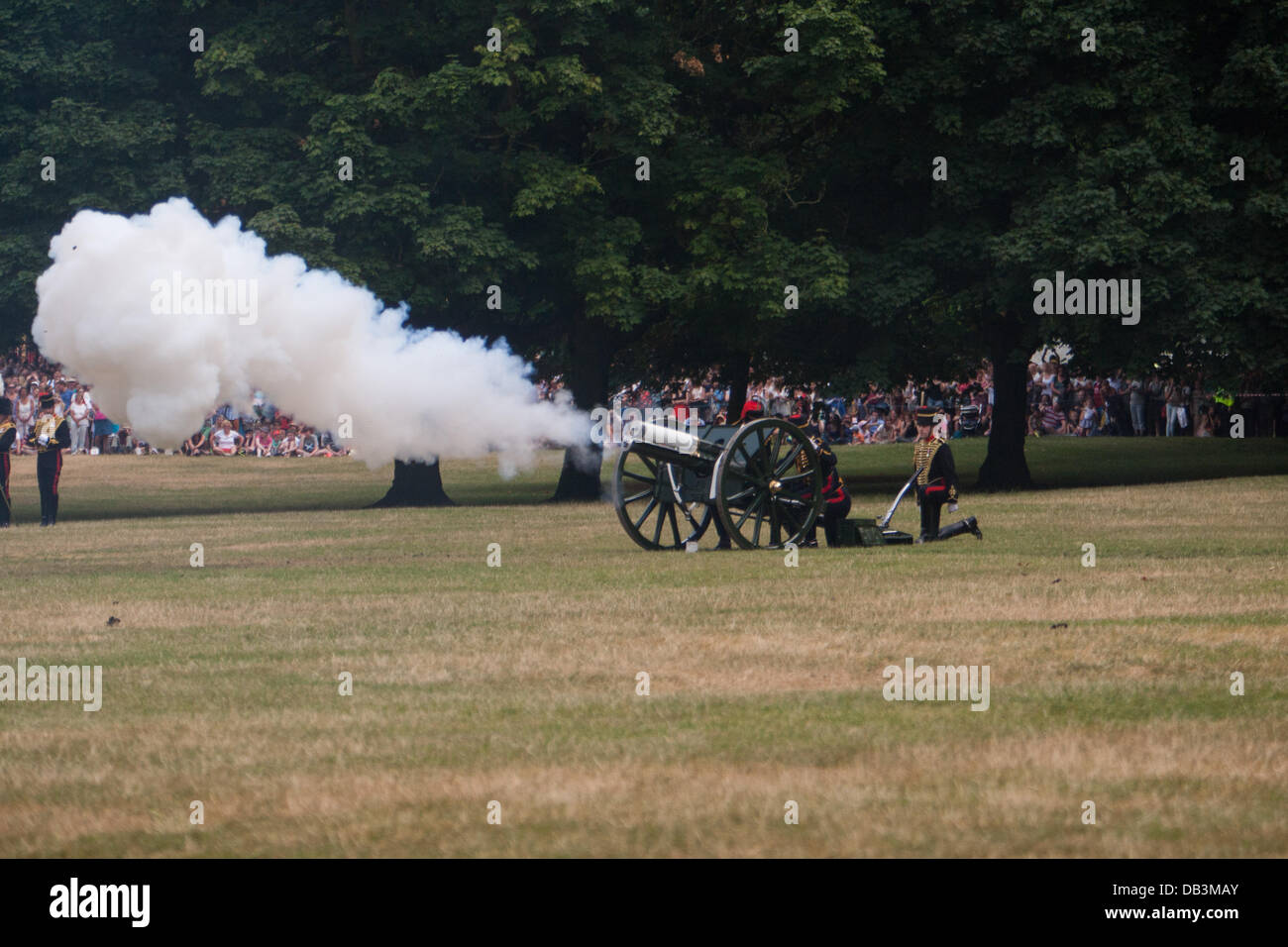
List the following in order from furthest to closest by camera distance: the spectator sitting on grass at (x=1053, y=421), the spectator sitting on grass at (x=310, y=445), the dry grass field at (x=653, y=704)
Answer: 1. the spectator sitting on grass at (x=310, y=445)
2. the spectator sitting on grass at (x=1053, y=421)
3. the dry grass field at (x=653, y=704)

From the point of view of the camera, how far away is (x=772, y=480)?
2033 cm

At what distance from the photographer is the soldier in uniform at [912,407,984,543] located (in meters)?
20.8

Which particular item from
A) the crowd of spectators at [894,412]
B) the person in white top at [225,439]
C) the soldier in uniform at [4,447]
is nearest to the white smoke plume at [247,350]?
the soldier in uniform at [4,447]

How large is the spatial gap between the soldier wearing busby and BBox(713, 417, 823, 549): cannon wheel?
12.0 m

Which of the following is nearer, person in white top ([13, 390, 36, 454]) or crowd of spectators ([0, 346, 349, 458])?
person in white top ([13, 390, 36, 454])

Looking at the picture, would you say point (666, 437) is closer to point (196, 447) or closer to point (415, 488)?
point (415, 488)

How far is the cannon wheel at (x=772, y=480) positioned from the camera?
19984mm

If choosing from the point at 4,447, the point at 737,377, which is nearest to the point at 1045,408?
the point at 737,377

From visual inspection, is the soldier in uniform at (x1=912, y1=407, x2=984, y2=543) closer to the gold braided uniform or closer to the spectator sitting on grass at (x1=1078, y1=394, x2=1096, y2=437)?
the gold braided uniform

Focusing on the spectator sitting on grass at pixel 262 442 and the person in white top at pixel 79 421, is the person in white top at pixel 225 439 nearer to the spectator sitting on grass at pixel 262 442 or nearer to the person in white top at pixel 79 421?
the spectator sitting on grass at pixel 262 442

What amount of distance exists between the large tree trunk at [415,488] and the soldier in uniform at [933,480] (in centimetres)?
1337

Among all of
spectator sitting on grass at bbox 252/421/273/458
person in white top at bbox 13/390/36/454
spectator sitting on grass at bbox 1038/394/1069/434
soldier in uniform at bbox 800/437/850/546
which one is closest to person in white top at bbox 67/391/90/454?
person in white top at bbox 13/390/36/454

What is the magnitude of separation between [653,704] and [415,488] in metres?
23.0

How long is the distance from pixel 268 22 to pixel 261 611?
18.6 m
